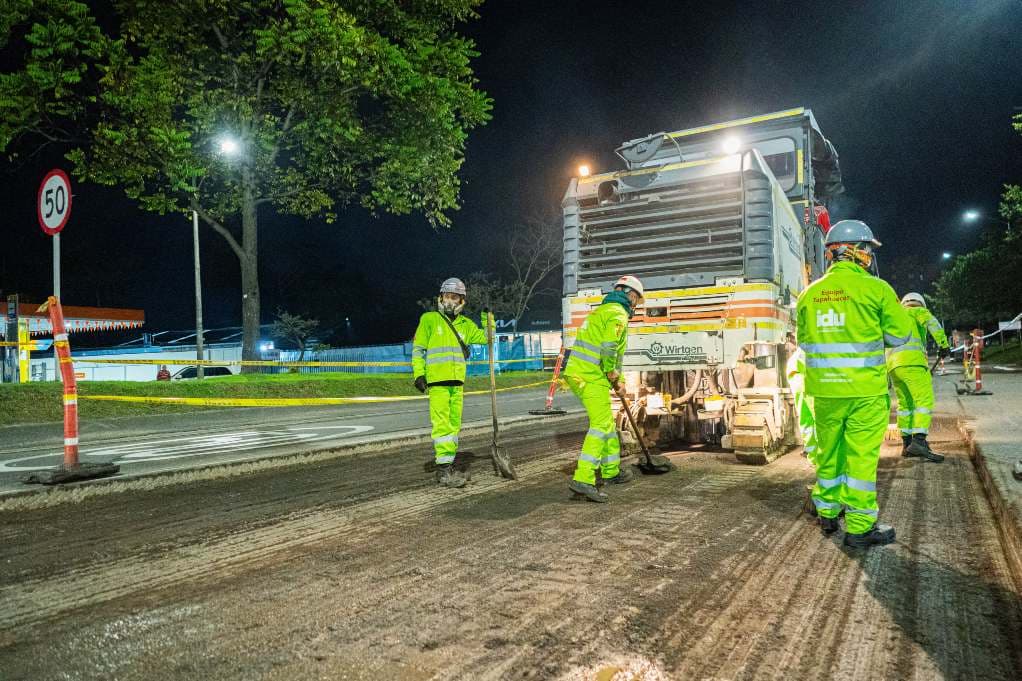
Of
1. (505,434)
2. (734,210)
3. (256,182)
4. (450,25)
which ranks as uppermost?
(450,25)

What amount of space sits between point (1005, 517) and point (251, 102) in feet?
58.0

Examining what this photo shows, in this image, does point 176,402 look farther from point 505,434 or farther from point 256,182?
point 505,434

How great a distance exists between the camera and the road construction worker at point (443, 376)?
239 inches

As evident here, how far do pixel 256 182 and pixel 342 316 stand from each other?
34318mm

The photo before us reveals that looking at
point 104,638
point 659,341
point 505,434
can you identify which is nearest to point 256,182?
point 505,434

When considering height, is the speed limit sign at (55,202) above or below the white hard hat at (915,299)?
above

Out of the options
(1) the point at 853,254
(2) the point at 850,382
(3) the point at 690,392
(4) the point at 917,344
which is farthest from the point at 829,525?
(4) the point at 917,344

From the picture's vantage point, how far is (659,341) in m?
Result: 7.34

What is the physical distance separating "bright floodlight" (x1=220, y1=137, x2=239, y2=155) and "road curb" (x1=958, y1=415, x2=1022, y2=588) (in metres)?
16.4

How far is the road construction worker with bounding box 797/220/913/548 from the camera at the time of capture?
13.3 ft

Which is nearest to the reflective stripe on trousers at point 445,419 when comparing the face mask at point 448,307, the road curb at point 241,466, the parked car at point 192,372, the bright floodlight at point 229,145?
the face mask at point 448,307

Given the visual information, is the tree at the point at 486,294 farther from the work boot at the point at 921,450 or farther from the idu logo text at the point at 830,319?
the idu logo text at the point at 830,319

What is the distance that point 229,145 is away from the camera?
1648 centimetres

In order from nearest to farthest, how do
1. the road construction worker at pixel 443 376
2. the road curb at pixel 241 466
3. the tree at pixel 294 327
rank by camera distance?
1. the road curb at pixel 241 466
2. the road construction worker at pixel 443 376
3. the tree at pixel 294 327
